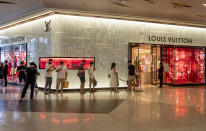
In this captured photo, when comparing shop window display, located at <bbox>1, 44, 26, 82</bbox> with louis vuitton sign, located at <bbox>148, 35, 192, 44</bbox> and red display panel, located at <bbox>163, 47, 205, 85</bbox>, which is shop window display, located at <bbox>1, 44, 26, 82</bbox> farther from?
red display panel, located at <bbox>163, 47, 205, 85</bbox>

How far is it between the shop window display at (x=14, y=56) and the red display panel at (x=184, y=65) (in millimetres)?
10130

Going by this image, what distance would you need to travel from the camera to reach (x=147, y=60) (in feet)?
61.0

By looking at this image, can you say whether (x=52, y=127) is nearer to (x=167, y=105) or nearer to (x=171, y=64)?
(x=167, y=105)

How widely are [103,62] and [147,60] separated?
5.79 m

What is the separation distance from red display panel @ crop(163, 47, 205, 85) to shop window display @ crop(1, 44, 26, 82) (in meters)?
10.1

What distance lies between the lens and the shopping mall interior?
6754mm

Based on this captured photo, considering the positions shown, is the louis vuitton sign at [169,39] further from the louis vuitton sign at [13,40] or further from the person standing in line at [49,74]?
the louis vuitton sign at [13,40]

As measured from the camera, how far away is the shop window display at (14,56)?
16109 mm

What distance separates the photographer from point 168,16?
559 inches

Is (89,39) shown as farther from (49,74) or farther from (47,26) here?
(49,74)

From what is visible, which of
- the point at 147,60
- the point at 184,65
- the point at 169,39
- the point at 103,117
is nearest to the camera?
the point at 103,117

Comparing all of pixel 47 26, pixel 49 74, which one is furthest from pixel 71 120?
pixel 47 26

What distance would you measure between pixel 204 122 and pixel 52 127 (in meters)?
4.06

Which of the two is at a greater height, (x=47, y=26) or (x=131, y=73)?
(x=47, y=26)
